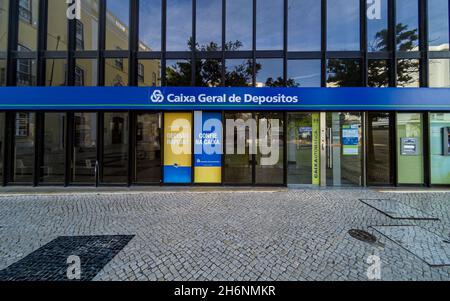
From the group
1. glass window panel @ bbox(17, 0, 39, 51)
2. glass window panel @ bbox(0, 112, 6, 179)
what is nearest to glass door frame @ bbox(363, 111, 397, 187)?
glass window panel @ bbox(17, 0, 39, 51)

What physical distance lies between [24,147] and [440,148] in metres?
15.6

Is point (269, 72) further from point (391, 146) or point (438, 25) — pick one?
point (438, 25)

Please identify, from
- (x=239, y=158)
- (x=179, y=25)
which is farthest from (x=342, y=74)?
(x=179, y=25)

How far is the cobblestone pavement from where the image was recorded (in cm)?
338

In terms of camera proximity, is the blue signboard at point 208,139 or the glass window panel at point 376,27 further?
the glass window panel at point 376,27

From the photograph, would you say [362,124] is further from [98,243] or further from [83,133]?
[83,133]

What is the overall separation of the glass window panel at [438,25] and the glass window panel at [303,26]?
424 centimetres

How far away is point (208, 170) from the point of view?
8.89 metres

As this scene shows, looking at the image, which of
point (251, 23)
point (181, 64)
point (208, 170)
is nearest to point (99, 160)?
point (208, 170)

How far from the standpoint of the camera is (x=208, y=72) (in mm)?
9039

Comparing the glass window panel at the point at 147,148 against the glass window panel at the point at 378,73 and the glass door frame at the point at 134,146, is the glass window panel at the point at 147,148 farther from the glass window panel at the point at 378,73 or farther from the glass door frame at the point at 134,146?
the glass window panel at the point at 378,73

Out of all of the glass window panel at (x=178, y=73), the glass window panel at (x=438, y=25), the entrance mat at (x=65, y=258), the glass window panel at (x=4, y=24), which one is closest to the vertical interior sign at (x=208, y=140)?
the glass window panel at (x=178, y=73)

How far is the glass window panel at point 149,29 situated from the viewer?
9141mm

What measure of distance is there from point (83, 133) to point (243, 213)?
6958mm
